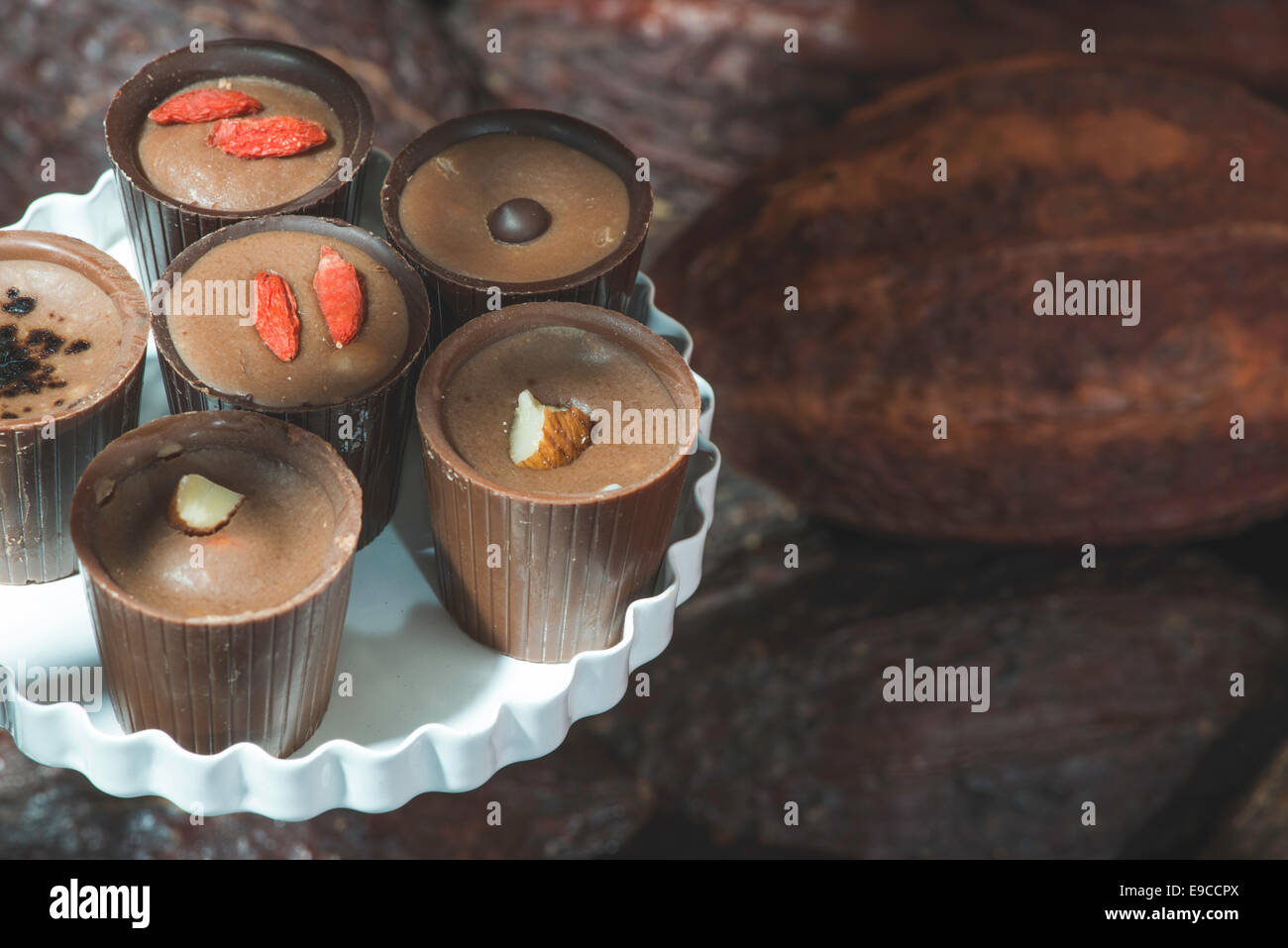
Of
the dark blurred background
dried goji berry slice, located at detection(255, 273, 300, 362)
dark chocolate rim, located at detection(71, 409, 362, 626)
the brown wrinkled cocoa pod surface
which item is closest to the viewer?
dark chocolate rim, located at detection(71, 409, 362, 626)

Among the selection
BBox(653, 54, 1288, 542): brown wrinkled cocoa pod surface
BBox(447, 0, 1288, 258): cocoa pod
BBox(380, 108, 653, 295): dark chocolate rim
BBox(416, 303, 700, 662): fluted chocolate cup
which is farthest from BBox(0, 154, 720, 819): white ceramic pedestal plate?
BBox(447, 0, 1288, 258): cocoa pod

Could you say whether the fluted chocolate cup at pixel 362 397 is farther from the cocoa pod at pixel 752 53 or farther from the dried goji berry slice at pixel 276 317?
the cocoa pod at pixel 752 53

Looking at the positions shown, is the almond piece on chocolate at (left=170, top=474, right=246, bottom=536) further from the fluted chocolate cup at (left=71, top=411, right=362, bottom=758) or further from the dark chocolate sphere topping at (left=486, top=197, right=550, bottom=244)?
the dark chocolate sphere topping at (left=486, top=197, right=550, bottom=244)

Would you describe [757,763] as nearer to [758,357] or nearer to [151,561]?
[758,357]

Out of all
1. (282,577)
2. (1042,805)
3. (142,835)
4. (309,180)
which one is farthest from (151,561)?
(1042,805)

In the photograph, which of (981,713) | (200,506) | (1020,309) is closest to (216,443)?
(200,506)

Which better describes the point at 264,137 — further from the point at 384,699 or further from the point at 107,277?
the point at 384,699
